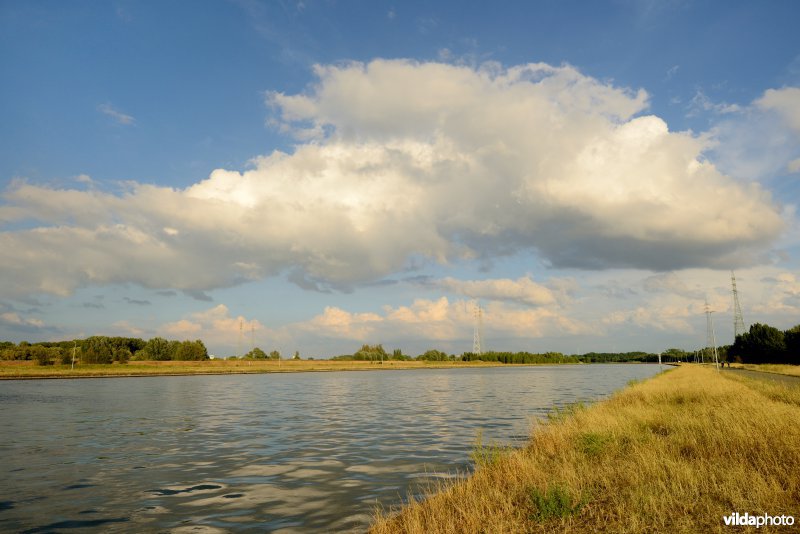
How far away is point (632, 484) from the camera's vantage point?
42.0ft

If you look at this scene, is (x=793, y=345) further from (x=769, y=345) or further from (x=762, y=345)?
(x=762, y=345)

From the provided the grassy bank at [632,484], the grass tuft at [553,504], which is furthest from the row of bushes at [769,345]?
the grass tuft at [553,504]

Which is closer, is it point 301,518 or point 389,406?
point 301,518

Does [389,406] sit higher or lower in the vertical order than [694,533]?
lower

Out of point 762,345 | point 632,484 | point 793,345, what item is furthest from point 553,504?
point 762,345

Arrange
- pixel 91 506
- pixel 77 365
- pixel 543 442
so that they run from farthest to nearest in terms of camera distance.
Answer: pixel 77 365, pixel 543 442, pixel 91 506

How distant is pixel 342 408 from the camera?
46594mm

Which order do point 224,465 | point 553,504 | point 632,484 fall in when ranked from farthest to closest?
1. point 224,465
2. point 632,484
3. point 553,504

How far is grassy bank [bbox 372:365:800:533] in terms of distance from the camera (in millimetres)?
10469

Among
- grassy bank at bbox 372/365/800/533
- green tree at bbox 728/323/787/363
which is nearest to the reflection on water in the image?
grassy bank at bbox 372/365/800/533

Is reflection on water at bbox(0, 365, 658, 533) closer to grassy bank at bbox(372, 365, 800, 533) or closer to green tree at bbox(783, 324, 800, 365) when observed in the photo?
grassy bank at bbox(372, 365, 800, 533)

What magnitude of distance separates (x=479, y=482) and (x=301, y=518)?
552 cm

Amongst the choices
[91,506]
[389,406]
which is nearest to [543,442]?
[91,506]

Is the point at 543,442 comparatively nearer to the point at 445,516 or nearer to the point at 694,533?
the point at 445,516
